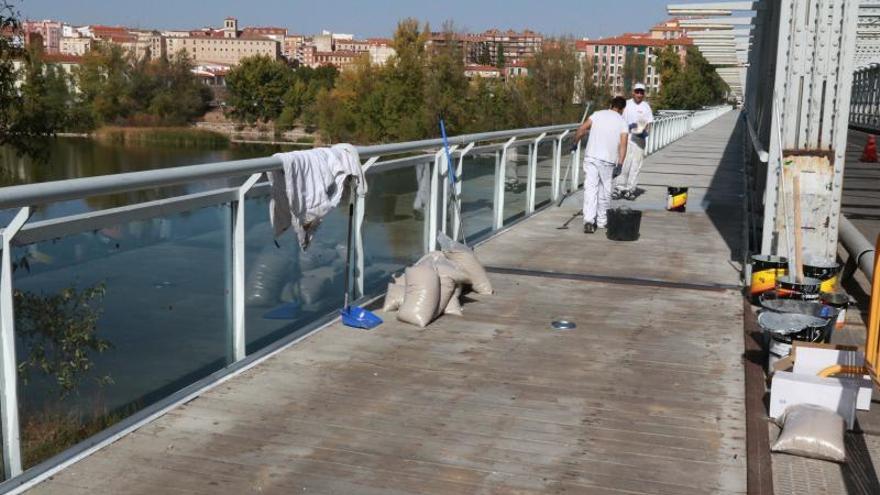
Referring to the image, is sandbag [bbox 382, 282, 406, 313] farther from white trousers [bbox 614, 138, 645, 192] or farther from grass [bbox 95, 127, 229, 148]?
grass [bbox 95, 127, 229, 148]

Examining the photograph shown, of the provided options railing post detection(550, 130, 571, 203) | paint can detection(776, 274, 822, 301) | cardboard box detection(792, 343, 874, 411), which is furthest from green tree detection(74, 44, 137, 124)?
cardboard box detection(792, 343, 874, 411)

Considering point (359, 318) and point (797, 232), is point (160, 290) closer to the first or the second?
point (359, 318)

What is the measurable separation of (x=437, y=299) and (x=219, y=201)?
1.91m

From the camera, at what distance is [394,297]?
6645 mm

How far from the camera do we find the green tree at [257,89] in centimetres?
12000

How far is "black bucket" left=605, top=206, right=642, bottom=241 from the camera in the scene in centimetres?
1019

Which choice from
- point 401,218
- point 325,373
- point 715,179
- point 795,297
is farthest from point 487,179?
point 715,179

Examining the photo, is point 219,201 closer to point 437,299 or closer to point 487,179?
point 437,299

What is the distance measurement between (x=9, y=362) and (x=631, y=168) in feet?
38.8

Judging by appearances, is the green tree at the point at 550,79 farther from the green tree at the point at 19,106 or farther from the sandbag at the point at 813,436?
the sandbag at the point at 813,436

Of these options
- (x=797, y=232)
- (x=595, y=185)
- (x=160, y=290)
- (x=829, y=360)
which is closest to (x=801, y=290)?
(x=797, y=232)

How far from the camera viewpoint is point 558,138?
13070 millimetres

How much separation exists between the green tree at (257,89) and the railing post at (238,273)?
115773 mm

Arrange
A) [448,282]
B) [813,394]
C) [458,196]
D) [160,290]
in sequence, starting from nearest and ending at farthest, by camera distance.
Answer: [813,394] → [160,290] → [448,282] → [458,196]
